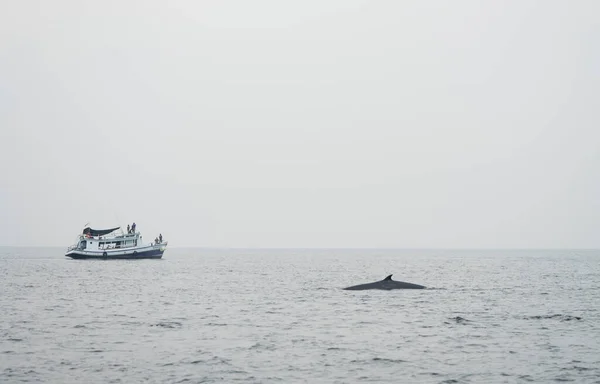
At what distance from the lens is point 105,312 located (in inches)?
2025

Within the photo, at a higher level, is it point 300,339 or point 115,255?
point 115,255

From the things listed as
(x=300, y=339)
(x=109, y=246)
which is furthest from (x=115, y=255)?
(x=300, y=339)

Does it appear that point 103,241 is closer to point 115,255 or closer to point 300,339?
point 115,255

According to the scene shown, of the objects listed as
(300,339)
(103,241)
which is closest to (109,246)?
(103,241)

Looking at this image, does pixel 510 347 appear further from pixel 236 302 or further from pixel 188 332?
pixel 236 302

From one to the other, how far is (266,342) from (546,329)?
17.1 metres

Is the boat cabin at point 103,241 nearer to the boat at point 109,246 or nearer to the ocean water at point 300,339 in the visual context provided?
the boat at point 109,246

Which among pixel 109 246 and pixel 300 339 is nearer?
pixel 300 339

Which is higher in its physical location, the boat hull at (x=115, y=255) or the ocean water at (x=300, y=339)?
the boat hull at (x=115, y=255)

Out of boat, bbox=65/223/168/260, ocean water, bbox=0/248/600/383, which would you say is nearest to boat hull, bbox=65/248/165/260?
boat, bbox=65/223/168/260

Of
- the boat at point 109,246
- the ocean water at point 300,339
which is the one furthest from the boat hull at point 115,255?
the ocean water at point 300,339

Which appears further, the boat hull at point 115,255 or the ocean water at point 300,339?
the boat hull at point 115,255

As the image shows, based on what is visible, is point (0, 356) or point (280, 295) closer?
point (0, 356)

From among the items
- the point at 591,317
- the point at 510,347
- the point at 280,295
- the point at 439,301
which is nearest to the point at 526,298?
the point at 439,301
